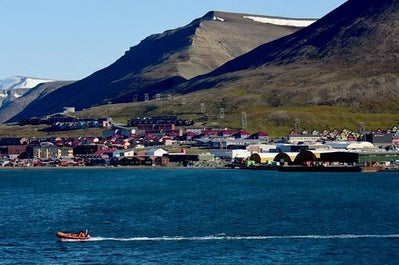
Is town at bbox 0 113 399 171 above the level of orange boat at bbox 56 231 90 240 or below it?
above

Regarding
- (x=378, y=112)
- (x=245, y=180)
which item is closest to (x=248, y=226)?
(x=245, y=180)

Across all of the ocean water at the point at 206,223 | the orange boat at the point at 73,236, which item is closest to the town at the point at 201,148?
the ocean water at the point at 206,223

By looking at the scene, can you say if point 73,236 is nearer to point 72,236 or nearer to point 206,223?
point 72,236

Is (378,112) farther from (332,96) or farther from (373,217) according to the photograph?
(373,217)

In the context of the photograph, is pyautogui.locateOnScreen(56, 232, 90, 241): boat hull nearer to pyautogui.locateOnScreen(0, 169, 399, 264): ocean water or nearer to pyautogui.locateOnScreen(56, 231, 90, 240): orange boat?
pyautogui.locateOnScreen(56, 231, 90, 240): orange boat

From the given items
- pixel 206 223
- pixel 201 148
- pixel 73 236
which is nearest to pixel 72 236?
pixel 73 236

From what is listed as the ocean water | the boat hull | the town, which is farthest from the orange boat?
the town
